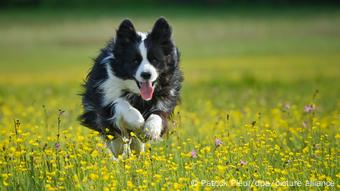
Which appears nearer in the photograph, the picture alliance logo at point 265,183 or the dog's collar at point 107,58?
the picture alliance logo at point 265,183

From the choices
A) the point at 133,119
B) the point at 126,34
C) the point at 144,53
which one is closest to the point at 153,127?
the point at 133,119

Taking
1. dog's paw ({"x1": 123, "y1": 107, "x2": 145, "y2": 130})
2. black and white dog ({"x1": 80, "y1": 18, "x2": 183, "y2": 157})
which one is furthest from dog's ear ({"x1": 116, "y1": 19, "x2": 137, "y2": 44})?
dog's paw ({"x1": 123, "y1": 107, "x2": 145, "y2": 130})

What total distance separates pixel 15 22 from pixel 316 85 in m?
38.4

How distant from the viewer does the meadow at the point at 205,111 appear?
20.1ft

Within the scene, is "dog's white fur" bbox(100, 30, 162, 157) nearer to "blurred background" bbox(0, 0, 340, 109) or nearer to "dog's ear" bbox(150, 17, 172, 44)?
"dog's ear" bbox(150, 17, 172, 44)

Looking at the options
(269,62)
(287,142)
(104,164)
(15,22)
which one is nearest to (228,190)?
(104,164)

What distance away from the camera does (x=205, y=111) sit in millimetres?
11727

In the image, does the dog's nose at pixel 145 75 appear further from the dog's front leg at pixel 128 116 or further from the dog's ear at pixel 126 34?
the dog's ear at pixel 126 34

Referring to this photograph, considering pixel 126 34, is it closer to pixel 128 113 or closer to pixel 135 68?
pixel 135 68

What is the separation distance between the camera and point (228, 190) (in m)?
5.66

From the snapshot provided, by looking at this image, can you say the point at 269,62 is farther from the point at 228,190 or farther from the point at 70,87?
the point at 228,190

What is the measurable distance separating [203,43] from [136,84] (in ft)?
106

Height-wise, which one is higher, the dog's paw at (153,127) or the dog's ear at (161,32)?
the dog's ear at (161,32)

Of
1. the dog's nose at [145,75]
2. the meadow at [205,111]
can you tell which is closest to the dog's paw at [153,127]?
the meadow at [205,111]
